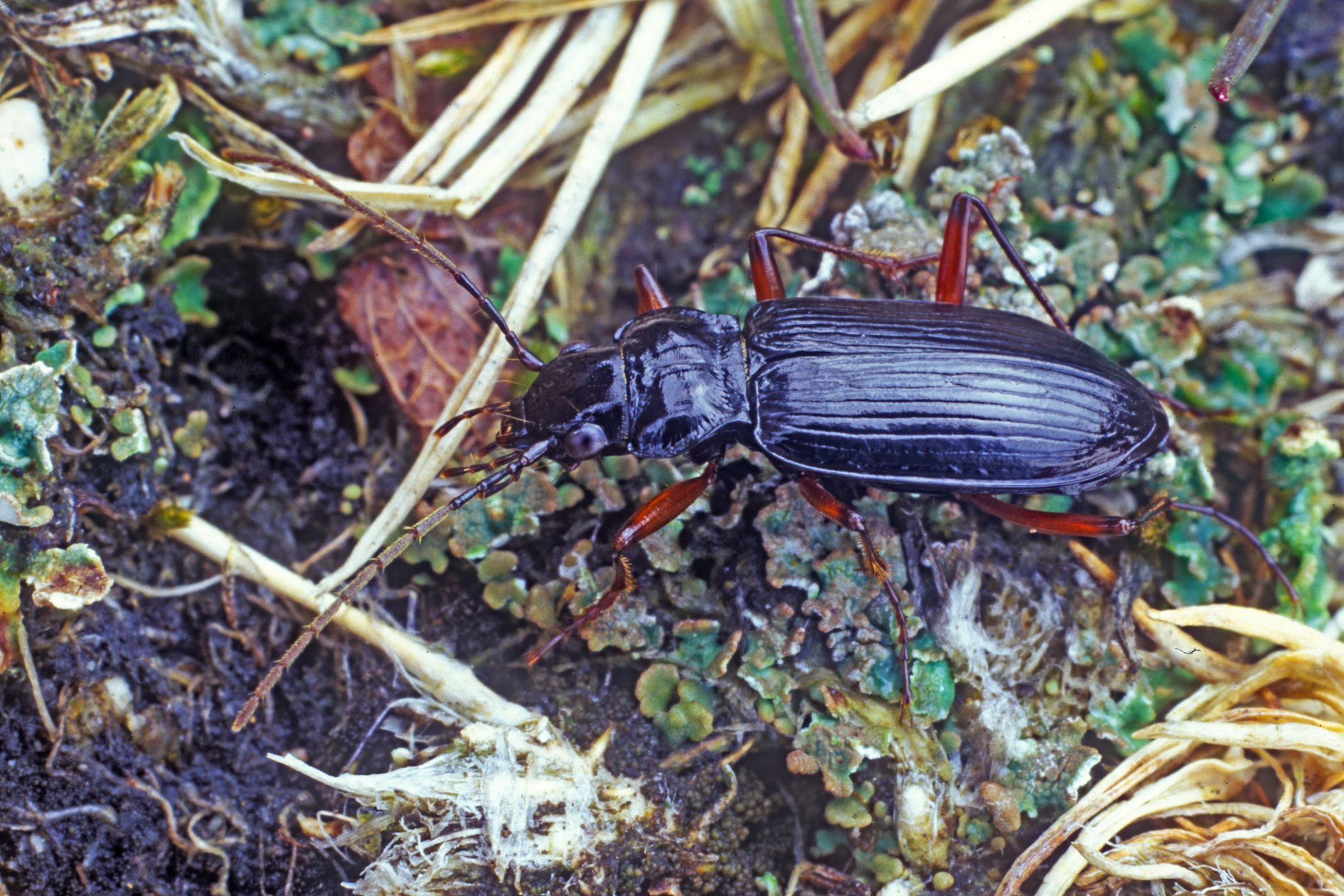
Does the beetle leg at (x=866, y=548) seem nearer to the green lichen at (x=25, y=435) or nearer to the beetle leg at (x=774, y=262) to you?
the beetle leg at (x=774, y=262)

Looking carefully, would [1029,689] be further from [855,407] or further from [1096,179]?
[1096,179]

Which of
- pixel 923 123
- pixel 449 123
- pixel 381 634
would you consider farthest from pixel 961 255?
pixel 381 634

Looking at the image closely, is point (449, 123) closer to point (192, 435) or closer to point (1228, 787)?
point (192, 435)

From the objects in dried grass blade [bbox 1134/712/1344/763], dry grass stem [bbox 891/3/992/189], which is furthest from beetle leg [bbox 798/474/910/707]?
dry grass stem [bbox 891/3/992/189]

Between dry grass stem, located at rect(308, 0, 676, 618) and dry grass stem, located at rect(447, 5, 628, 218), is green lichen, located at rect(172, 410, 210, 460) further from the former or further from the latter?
dry grass stem, located at rect(447, 5, 628, 218)

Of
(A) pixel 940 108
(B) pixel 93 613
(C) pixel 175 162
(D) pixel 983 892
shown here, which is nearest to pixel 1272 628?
(D) pixel 983 892

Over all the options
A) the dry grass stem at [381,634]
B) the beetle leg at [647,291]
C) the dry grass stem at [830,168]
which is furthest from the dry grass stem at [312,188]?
the dry grass stem at [830,168]

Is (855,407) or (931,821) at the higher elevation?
(855,407)
